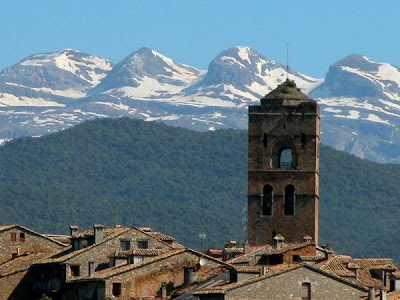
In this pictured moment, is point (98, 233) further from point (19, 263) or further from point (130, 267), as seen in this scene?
point (130, 267)

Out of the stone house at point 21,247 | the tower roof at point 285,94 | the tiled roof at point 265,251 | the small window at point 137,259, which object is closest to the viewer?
the small window at point 137,259

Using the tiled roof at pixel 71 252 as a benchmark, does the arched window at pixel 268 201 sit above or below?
above

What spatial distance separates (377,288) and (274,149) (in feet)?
115

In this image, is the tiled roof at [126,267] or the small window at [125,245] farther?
the small window at [125,245]

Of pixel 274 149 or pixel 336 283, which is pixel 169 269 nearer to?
pixel 336 283

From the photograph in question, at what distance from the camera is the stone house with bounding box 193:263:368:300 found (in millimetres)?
63112

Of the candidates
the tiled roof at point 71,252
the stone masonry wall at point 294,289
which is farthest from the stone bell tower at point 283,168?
the stone masonry wall at point 294,289

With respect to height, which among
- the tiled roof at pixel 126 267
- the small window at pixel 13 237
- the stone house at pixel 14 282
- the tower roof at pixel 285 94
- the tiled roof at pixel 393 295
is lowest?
the stone house at pixel 14 282

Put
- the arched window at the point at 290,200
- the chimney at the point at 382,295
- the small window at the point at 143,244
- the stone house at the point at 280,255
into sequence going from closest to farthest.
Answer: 1. the chimney at the point at 382,295
2. the stone house at the point at 280,255
3. the small window at the point at 143,244
4. the arched window at the point at 290,200

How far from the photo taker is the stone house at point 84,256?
79125 millimetres

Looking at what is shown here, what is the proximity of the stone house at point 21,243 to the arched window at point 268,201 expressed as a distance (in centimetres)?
1308

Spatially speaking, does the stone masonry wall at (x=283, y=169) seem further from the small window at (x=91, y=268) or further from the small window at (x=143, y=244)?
the small window at (x=91, y=268)

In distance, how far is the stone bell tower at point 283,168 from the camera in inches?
3967

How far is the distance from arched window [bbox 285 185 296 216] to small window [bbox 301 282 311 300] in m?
37.1
